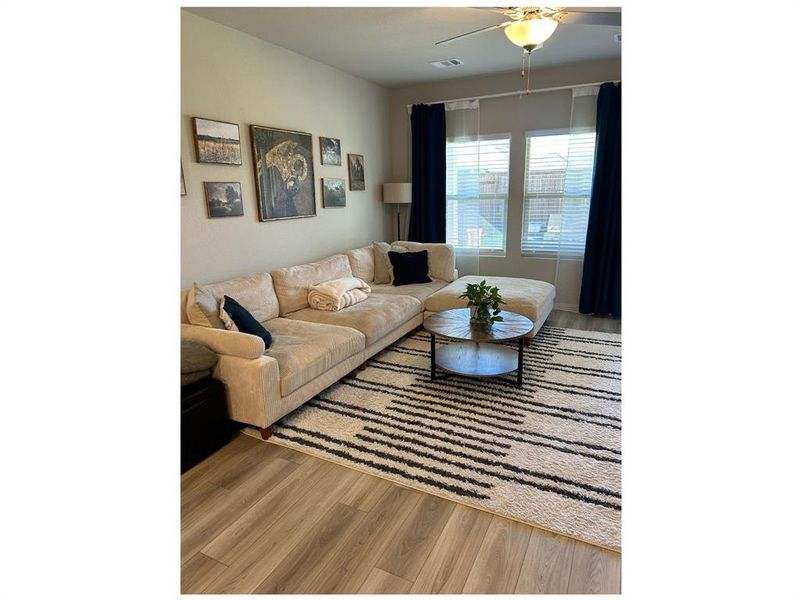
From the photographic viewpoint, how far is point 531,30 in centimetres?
238

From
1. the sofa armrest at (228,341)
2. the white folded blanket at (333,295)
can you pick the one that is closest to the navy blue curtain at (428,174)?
the white folded blanket at (333,295)

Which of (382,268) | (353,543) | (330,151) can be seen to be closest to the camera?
(353,543)

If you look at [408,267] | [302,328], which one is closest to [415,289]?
[408,267]

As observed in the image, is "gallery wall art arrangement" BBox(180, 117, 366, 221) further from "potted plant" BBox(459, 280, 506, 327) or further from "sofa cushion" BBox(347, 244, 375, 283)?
"potted plant" BBox(459, 280, 506, 327)

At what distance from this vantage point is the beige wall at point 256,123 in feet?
9.92

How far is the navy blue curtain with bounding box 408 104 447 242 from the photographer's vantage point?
514cm

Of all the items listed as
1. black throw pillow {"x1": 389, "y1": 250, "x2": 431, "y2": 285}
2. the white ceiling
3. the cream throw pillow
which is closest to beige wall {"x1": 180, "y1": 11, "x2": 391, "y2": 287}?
the white ceiling

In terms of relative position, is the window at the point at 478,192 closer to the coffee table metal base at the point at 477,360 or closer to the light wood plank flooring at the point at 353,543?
the coffee table metal base at the point at 477,360

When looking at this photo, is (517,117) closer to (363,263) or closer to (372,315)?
(363,263)

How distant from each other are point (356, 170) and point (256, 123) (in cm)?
152

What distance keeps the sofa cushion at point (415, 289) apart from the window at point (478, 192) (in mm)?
965

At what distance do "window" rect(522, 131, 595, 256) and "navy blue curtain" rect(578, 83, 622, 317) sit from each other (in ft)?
0.42

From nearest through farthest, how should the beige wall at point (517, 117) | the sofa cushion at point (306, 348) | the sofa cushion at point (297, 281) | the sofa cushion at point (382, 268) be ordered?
the sofa cushion at point (306, 348), the sofa cushion at point (297, 281), the beige wall at point (517, 117), the sofa cushion at point (382, 268)
